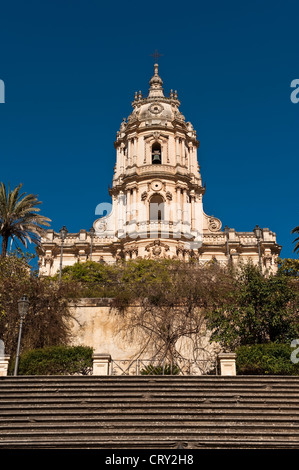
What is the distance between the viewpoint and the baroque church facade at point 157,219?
4180 cm

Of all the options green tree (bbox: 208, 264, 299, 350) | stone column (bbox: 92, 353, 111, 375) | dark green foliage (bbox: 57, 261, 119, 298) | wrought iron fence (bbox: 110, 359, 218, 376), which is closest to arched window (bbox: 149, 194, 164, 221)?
dark green foliage (bbox: 57, 261, 119, 298)

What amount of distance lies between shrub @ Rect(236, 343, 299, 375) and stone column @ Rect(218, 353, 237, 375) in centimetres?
61

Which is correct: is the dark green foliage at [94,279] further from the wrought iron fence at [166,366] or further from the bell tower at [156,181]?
the bell tower at [156,181]

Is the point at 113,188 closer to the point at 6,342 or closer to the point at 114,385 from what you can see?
the point at 6,342

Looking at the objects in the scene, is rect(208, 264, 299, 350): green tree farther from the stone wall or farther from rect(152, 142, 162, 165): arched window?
rect(152, 142, 162, 165): arched window

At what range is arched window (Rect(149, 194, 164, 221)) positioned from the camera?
43375 mm

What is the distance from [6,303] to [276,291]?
11645mm

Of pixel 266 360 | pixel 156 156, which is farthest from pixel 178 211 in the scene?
pixel 266 360

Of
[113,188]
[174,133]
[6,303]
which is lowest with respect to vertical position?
[6,303]

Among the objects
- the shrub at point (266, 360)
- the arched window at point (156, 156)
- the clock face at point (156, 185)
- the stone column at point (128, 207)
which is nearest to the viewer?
the shrub at point (266, 360)

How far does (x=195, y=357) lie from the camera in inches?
910

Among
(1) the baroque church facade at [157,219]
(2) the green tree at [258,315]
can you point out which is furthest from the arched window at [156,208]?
(2) the green tree at [258,315]

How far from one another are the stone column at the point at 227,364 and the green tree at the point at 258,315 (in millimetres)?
2195

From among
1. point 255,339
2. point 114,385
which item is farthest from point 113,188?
point 114,385
